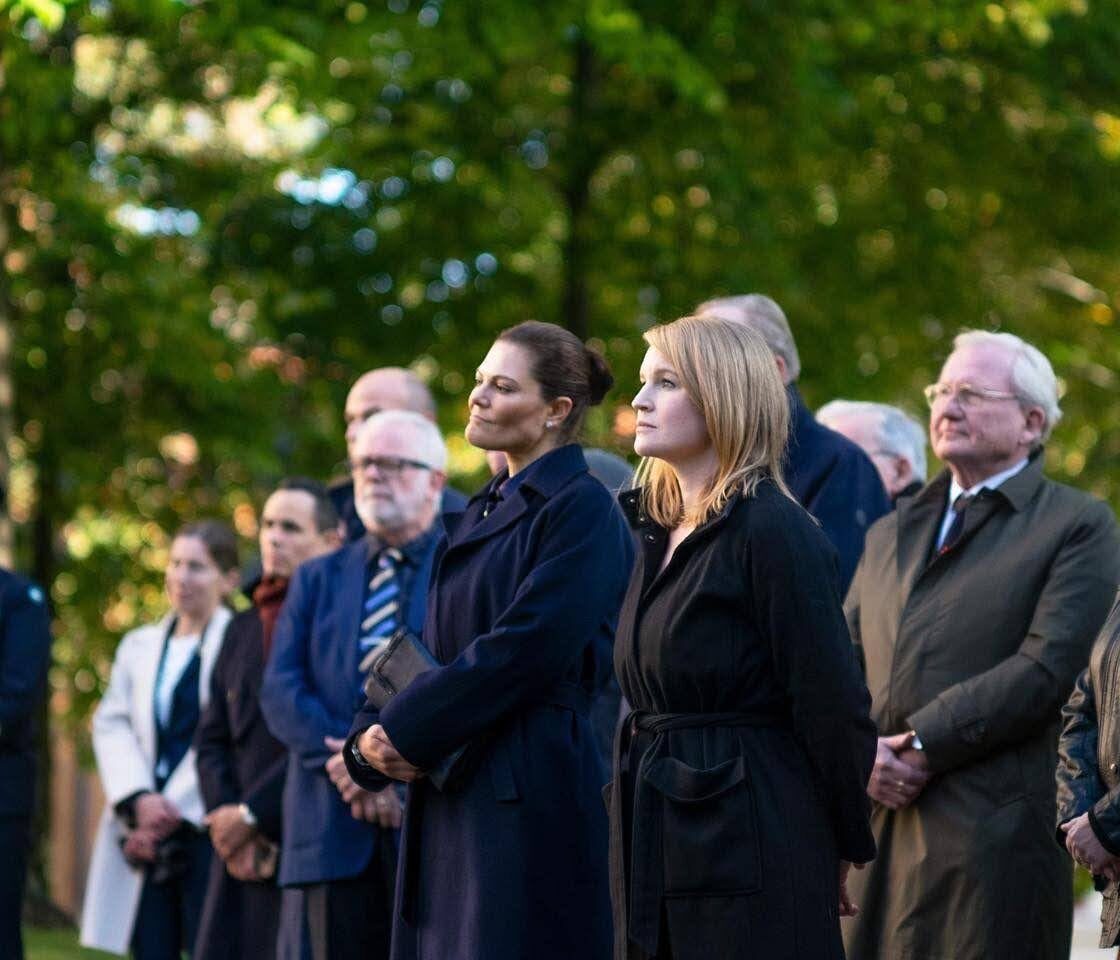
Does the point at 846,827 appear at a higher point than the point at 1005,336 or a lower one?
lower

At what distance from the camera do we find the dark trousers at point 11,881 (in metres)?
8.60

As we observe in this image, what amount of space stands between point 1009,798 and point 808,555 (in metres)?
1.76

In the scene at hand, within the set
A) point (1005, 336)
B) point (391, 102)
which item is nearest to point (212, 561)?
point (1005, 336)

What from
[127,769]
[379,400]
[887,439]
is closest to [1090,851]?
[887,439]

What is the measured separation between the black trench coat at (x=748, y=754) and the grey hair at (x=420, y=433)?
2.51 m

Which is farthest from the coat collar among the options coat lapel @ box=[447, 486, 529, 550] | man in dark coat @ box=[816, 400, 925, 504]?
man in dark coat @ box=[816, 400, 925, 504]

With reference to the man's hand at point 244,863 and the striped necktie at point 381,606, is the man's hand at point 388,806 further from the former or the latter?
the man's hand at point 244,863

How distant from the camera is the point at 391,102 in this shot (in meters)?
14.9

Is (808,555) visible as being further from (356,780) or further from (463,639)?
(356,780)

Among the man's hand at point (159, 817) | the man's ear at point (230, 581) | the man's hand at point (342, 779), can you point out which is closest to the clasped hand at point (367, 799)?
the man's hand at point (342, 779)

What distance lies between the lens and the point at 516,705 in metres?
5.63

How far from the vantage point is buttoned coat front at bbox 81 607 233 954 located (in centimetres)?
902

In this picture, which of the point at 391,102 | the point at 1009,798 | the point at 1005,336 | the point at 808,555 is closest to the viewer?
the point at 808,555

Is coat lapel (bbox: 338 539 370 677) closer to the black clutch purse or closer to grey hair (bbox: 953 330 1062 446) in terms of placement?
the black clutch purse
